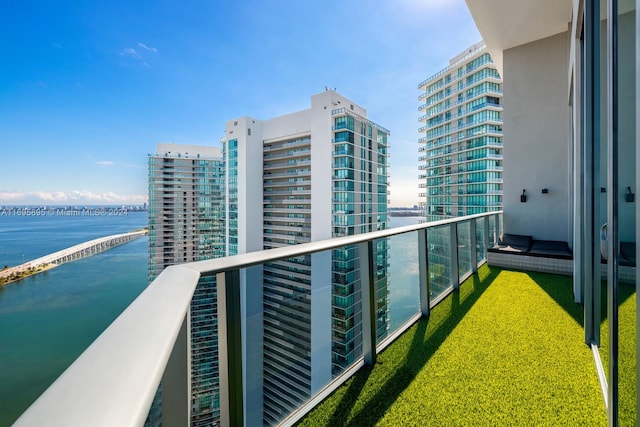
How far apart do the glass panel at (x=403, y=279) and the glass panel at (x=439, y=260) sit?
0.26 m

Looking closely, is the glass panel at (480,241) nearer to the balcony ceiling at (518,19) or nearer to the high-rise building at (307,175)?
the balcony ceiling at (518,19)

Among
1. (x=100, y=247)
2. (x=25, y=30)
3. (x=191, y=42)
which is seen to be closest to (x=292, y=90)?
(x=191, y=42)

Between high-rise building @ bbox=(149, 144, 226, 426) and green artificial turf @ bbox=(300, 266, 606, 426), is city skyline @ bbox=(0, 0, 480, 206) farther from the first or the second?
green artificial turf @ bbox=(300, 266, 606, 426)

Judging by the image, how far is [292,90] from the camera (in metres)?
32.9

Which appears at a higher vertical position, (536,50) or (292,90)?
(292,90)

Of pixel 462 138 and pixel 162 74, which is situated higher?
pixel 162 74

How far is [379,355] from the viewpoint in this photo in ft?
7.15

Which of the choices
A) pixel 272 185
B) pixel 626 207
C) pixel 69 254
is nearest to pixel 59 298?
pixel 69 254

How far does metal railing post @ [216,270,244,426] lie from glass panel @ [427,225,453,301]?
2.26 m

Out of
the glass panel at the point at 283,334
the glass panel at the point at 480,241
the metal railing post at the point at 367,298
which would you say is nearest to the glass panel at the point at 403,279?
the metal railing post at the point at 367,298

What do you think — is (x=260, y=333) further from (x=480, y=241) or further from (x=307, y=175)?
(x=307, y=175)

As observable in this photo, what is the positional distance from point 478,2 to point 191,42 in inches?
986

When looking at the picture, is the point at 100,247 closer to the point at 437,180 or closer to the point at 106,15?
the point at 106,15

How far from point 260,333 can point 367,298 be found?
88 cm
